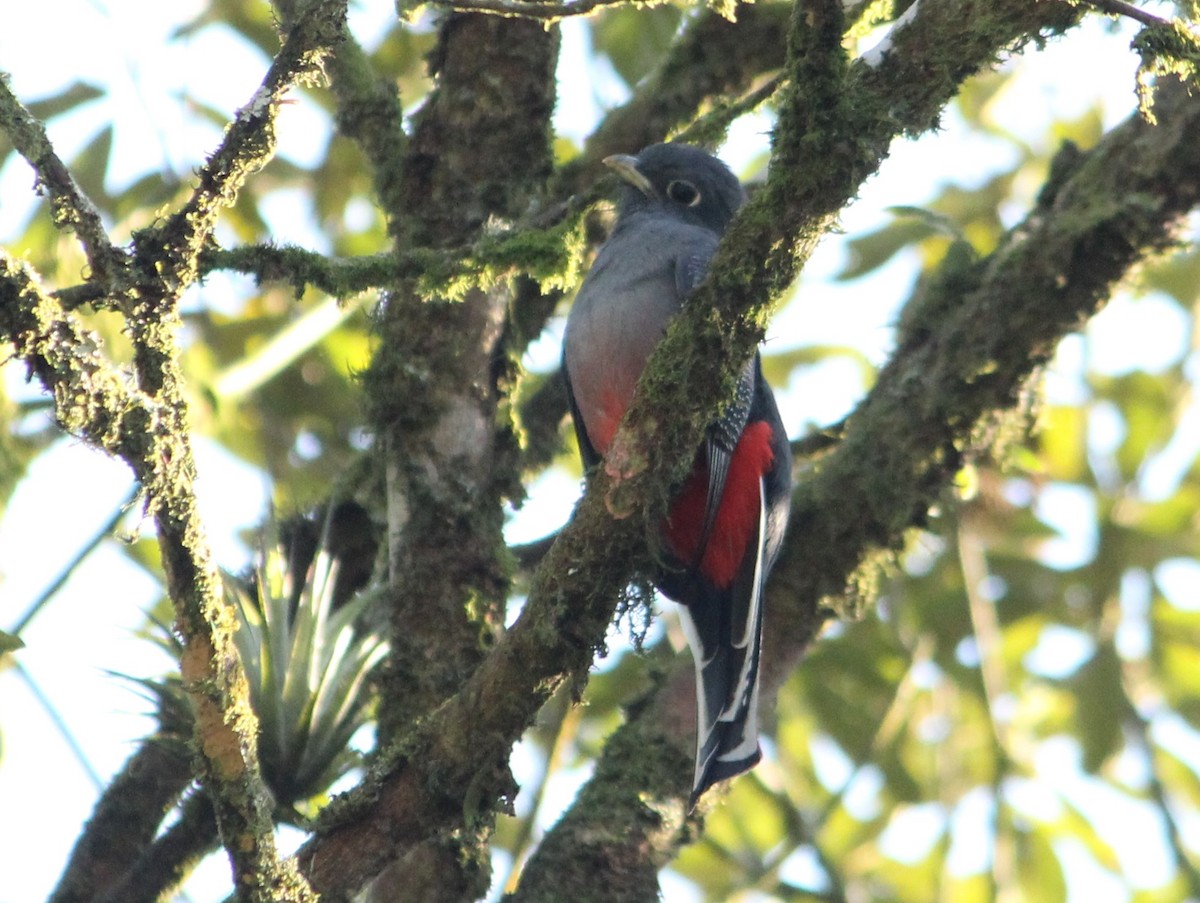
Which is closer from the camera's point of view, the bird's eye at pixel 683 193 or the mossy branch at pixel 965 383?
the mossy branch at pixel 965 383

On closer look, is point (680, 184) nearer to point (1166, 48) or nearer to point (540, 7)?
point (540, 7)

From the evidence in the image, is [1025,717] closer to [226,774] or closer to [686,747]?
[686,747]

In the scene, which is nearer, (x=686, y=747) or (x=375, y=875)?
(x=375, y=875)

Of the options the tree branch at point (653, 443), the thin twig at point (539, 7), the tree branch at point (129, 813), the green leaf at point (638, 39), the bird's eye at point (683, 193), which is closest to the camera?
the tree branch at point (653, 443)

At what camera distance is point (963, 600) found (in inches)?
229

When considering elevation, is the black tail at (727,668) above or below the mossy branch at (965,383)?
below

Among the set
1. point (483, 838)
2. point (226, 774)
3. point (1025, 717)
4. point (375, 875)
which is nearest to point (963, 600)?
point (1025, 717)

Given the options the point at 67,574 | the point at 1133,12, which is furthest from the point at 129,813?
the point at 1133,12

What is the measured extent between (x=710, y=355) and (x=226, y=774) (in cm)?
133

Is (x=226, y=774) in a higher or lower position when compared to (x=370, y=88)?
lower

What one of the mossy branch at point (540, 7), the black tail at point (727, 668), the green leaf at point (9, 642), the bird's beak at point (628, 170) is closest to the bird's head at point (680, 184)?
the bird's beak at point (628, 170)

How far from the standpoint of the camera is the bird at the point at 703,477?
4.32 m

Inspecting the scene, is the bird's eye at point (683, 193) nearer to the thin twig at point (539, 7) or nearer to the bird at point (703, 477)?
the bird at point (703, 477)

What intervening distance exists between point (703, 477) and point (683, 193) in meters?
1.40
